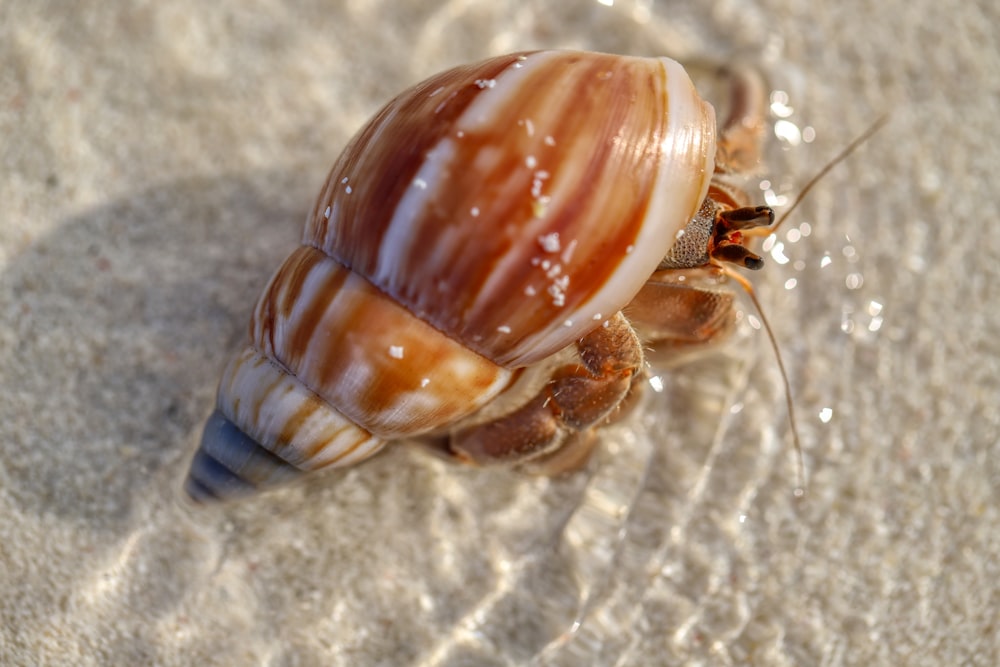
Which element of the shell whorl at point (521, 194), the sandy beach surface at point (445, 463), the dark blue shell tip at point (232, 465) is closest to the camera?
the shell whorl at point (521, 194)

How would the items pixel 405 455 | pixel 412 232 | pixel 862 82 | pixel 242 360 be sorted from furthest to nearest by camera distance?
1. pixel 862 82
2. pixel 405 455
3. pixel 242 360
4. pixel 412 232

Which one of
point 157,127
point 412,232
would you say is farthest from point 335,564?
point 157,127

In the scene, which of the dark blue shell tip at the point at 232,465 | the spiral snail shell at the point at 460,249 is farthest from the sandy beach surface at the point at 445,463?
the spiral snail shell at the point at 460,249

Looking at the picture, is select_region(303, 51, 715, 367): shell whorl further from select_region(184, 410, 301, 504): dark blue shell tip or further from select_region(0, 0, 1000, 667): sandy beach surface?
select_region(0, 0, 1000, 667): sandy beach surface

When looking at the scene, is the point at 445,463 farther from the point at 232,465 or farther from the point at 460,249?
the point at 460,249

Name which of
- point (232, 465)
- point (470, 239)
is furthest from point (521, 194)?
point (232, 465)

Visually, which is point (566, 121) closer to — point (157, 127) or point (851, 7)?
point (157, 127)

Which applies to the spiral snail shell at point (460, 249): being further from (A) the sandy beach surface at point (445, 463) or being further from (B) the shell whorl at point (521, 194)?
(A) the sandy beach surface at point (445, 463)
